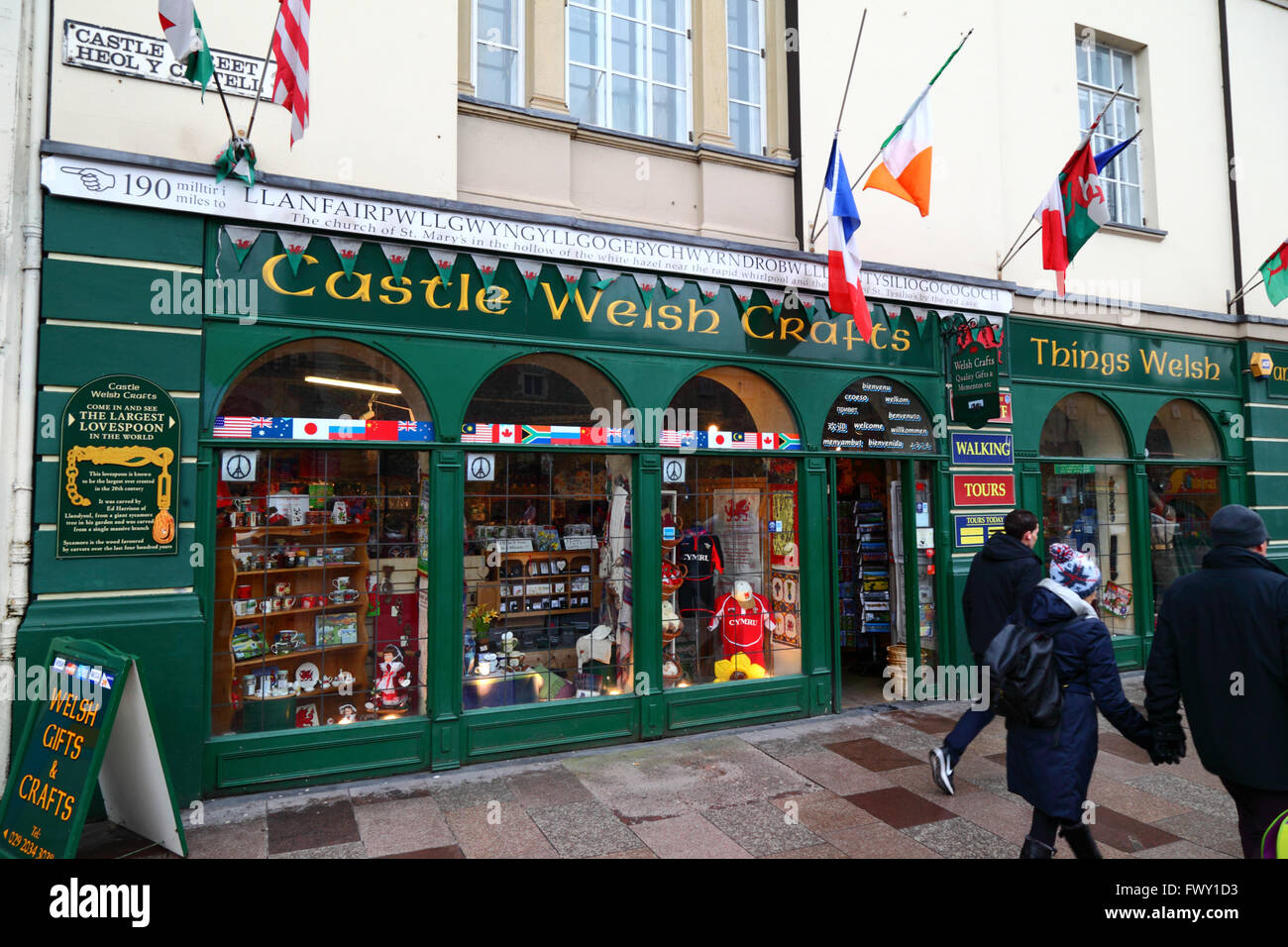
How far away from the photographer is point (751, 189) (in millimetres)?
7637

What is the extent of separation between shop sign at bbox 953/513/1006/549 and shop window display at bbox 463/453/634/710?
12.2ft

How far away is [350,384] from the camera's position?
19.5 ft

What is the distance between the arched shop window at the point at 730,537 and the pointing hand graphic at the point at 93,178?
4.42 m

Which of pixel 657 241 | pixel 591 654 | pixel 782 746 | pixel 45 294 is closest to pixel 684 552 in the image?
pixel 591 654

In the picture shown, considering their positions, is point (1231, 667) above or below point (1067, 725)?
above

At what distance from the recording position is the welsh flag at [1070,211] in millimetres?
7574

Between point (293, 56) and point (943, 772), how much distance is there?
21.3 ft

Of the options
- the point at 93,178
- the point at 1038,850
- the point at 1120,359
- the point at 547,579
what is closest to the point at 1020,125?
the point at 1120,359

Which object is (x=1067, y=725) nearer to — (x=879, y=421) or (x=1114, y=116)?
(x=879, y=421)

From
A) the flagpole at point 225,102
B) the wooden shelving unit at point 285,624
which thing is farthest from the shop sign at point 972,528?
the flagpole at point 225,102

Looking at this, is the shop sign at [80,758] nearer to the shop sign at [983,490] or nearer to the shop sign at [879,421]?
the shop sign at [879,421]
